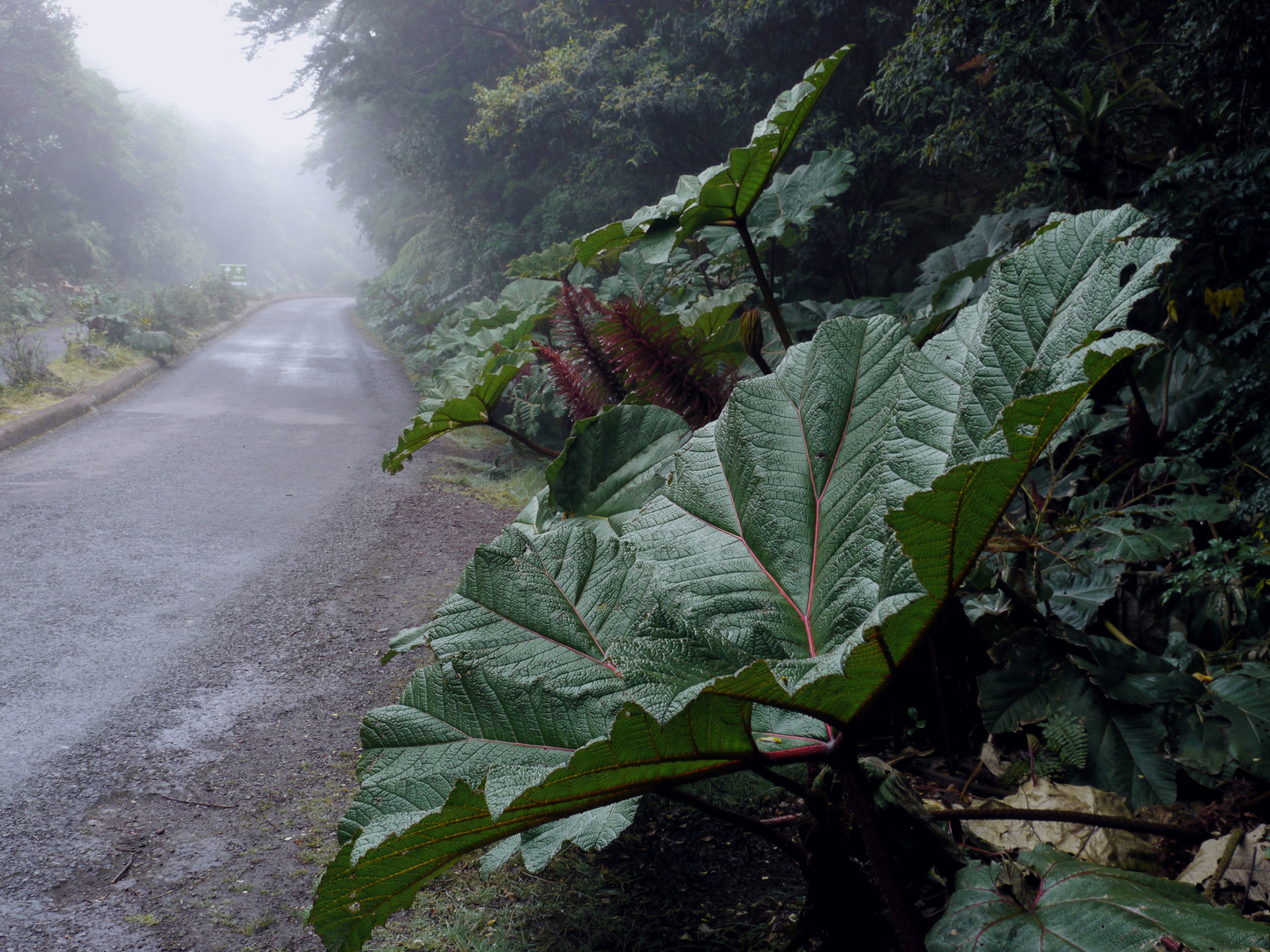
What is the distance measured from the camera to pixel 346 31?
17828 millimetres

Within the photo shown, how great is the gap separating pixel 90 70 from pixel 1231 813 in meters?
43.1

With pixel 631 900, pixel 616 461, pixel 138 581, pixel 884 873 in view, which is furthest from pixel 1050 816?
pixel 138 581

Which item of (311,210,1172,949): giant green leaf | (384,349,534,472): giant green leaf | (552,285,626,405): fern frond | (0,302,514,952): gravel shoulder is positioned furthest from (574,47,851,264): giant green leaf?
(0,302,514,952): gravel shoulder

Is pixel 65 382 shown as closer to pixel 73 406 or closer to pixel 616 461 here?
pixel 73 406

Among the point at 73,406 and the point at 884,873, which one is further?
the point at 73,406

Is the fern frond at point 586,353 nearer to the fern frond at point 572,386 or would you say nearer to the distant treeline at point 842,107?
the fern frond at point 572,386

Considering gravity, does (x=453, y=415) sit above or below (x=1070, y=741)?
above

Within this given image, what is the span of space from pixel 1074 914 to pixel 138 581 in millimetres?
3864

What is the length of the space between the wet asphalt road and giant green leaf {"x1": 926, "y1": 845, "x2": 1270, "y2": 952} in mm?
1510

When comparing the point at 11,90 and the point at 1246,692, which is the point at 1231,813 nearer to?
the point at 1246,692

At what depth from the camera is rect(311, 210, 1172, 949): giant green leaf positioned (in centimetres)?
54

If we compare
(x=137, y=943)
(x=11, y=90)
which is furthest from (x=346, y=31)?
(x=137, y=943)

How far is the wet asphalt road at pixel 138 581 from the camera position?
6.31 feet

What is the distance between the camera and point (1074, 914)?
59 centimetres
